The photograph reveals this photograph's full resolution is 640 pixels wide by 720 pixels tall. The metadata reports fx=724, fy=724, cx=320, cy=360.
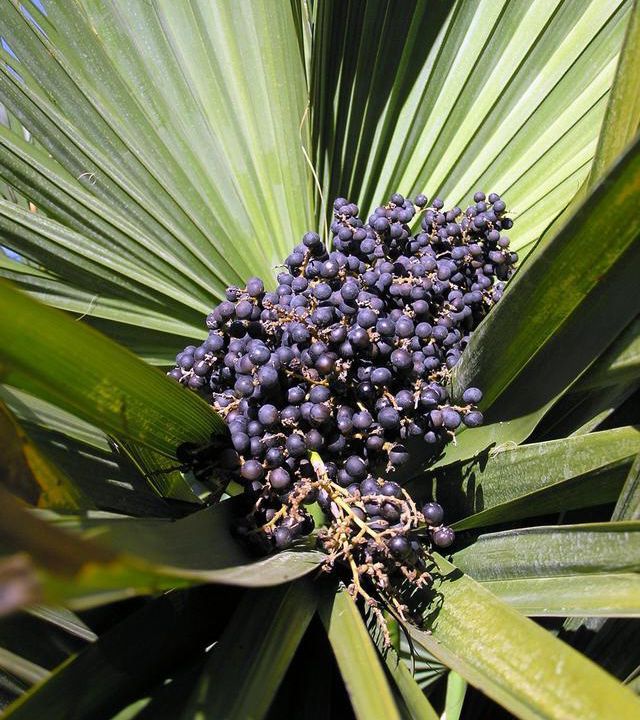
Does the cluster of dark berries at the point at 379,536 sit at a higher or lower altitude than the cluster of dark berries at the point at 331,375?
lower

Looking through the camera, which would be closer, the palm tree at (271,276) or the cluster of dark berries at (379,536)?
the palm tree at (271,276)

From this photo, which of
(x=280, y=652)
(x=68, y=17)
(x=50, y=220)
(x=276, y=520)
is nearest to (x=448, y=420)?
(x=276, y=520)

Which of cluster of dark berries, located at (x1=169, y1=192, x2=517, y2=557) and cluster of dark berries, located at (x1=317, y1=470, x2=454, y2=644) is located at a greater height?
cluster of dark berries, located at (x1=169, y1=192, x2=517, y2=557)

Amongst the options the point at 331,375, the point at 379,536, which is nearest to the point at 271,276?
the point at 331,375

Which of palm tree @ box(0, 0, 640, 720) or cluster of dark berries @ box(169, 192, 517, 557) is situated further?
cluster of dark berries @ box(169, 192, 517, 557)
